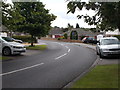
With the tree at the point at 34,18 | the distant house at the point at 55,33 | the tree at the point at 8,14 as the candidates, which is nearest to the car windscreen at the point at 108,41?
the tree at the point at 8,14

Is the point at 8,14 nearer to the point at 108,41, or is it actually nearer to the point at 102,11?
the point at 108,41

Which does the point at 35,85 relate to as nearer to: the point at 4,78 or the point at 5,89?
the point at 5,89

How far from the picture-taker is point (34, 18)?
29469mm

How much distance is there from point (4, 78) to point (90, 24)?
4.16m

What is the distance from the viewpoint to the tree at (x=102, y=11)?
7.87 metres

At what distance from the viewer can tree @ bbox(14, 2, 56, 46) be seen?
95.6 feet

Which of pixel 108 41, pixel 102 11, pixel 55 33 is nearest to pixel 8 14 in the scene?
pixel 108 41

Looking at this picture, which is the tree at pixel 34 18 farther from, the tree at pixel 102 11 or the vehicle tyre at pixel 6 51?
the tree at pixel 102 11

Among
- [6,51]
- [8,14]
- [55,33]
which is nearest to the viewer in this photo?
[8,14]

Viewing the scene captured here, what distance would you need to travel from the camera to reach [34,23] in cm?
2959

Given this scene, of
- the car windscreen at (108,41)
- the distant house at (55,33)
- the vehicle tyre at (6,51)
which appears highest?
the distant house at (55,33)

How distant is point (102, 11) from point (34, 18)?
71.6ft

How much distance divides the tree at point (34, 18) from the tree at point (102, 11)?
786 inches

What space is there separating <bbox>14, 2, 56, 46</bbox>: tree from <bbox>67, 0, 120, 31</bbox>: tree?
19962 millimetres
